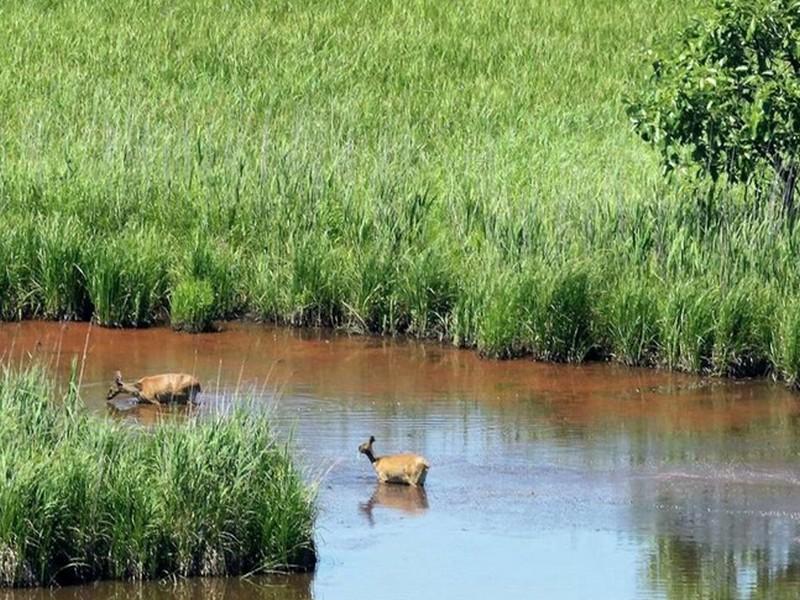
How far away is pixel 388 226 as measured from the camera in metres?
16.6

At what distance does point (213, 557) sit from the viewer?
9.62m

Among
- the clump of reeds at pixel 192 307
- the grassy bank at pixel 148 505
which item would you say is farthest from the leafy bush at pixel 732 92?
the grassy bank at pixel 148 505

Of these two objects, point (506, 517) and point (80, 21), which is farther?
point (80, 21)

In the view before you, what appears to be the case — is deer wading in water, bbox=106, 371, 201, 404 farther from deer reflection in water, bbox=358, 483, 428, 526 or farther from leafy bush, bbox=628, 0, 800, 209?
leafy bush, bbox=628, 0, 800, 209

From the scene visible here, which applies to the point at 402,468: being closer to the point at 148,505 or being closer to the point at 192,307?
the point at 148,505

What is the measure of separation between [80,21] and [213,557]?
1985cm

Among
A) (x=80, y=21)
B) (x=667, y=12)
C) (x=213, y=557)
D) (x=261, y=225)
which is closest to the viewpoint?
(x=213, y=557)

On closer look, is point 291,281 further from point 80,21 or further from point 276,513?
point 80,21

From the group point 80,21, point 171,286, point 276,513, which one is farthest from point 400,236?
point 80,21

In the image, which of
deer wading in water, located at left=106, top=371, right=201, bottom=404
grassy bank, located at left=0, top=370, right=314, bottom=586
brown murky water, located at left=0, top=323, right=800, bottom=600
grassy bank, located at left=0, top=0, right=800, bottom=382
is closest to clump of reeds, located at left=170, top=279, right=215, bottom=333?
grassy bank, located at left=0, top=0, right=800, bottom=382

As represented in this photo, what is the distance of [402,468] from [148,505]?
2113 millimetres

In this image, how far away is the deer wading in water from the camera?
12992mm

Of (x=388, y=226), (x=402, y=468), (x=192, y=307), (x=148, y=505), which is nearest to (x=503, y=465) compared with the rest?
(x=402, y=468)

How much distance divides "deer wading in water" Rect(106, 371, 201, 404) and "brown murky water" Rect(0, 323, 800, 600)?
0.14m
